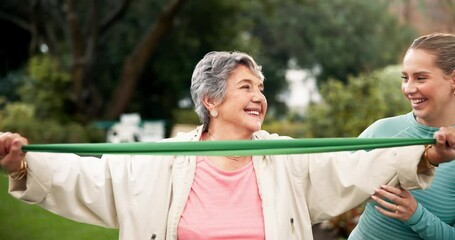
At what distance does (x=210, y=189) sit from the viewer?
9.39ft

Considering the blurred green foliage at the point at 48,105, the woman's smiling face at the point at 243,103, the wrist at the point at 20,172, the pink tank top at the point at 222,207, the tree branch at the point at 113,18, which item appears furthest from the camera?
the tree branch at the point at 113,18

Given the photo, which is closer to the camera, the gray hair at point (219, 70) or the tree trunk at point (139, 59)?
the gray hair at point (219, 70)

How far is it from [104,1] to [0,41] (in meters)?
3.76

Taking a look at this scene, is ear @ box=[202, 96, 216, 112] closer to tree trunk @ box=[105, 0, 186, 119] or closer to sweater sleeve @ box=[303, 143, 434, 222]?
sweater sleeve @ box=[303, 143, 434, 222]

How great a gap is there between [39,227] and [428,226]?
5946 millimetres

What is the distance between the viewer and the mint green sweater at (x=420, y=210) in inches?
109

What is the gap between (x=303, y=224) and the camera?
9.07 ft

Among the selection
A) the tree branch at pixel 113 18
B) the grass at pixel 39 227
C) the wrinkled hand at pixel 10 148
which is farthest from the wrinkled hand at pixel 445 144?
the tree branch at pixel 113 18

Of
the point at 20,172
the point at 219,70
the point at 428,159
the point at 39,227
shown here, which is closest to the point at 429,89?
the point at 428,159

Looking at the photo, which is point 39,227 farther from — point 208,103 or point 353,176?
point 353,176

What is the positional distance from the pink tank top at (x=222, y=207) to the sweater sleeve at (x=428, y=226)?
544 mm

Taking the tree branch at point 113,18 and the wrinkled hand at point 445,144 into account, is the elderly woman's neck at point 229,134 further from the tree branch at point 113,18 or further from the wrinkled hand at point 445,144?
the tree branch at point 113,18

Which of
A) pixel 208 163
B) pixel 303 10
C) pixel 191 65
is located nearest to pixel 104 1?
pixel 191 65

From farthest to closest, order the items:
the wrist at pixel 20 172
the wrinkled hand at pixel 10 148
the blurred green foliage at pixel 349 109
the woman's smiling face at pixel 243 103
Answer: the blurred green foliage at pixel 349 109
the woman's smiling face at pixel 243 103
the wrist at pixel 20 172
the wrinkled hand at pixel 10 148
